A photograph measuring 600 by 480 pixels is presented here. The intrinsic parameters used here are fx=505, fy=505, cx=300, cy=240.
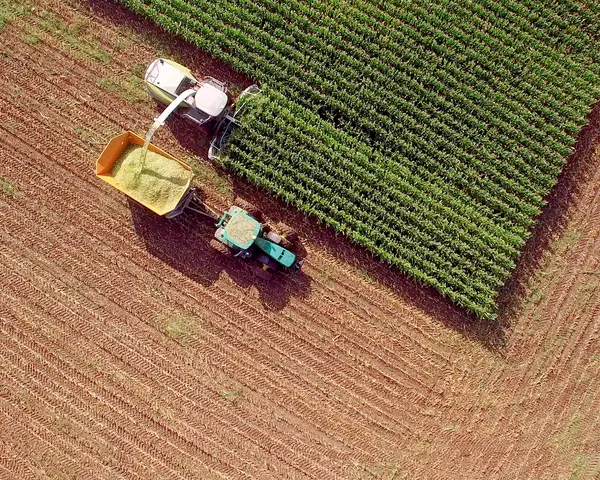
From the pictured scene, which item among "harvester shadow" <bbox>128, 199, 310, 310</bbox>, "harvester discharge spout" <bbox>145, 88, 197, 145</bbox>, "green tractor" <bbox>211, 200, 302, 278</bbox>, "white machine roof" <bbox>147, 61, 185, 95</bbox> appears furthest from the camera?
"harvester shadow" <bbox>128, 199, 310, 310</bbox>

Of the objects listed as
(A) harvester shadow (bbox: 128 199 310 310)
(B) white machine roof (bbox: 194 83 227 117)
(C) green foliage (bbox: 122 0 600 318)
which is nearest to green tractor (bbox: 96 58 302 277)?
(B) white machine roof (bbox: 194 83 227 117)

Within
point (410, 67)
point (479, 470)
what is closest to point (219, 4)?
point (410, 67)

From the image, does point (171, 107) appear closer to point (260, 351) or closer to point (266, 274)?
point (266, 274)

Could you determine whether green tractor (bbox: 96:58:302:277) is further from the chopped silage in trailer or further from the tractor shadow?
the tractor shadow

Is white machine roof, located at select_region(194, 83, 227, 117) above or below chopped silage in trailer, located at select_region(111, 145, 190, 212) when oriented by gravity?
above

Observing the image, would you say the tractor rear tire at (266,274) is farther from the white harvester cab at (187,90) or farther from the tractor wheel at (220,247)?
the white harvester cab at (187,90)

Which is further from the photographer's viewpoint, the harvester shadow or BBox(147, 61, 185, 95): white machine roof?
the harvester shadow

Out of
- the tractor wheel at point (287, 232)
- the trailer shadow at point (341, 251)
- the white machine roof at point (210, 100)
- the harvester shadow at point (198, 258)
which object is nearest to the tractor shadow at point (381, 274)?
the trailer shadow at point (341, 251)
